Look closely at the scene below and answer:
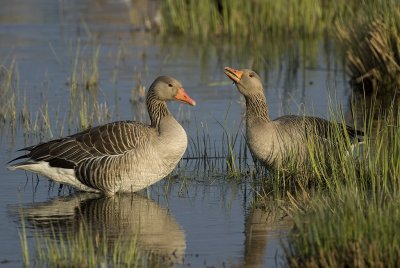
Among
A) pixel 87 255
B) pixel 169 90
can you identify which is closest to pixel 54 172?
pixel 169 90

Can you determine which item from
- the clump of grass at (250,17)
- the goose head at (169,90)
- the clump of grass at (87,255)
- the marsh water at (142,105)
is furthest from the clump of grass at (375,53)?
the clump of grass at (87,255)

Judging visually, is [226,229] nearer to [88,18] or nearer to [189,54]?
[189,54]

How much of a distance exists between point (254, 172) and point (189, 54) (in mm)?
10017

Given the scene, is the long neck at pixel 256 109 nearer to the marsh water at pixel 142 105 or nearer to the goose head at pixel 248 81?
the goose head at pixel 248 81

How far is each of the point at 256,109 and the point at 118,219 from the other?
2.40m

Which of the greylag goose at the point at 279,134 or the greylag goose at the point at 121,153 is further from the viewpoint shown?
the greylag goose at the point at 279,134

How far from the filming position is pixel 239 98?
16031mm

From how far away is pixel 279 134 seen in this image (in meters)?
10.6

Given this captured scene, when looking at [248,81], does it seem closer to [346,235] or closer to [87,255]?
[87,255]

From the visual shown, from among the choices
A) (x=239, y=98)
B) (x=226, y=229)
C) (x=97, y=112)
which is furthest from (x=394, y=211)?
(x=239, y=98)

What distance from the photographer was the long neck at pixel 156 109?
34.4 feet

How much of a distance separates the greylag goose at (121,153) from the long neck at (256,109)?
81 cm

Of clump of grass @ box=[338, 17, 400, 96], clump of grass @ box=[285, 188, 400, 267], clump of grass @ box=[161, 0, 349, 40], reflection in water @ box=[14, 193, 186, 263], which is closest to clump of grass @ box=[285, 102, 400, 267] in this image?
clump of grass @ box=[285, 188, 400, 267]

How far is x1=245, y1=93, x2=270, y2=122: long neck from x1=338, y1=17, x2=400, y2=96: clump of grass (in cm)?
429
